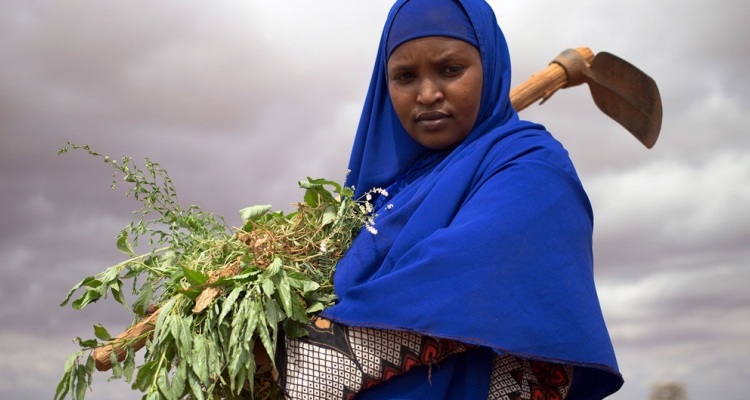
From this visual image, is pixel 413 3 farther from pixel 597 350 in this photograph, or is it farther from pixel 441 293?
pixel 597 350

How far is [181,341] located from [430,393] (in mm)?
841

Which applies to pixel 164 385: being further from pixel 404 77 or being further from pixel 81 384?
pixel 404 77

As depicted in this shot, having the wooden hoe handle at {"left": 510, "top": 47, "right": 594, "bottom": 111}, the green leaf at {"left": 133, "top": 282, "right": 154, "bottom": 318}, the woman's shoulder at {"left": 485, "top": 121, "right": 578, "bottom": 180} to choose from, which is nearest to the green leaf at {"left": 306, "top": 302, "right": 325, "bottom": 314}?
the green leaf at {"left": 133, "top": 282, "right": 154, "bottom": 318}

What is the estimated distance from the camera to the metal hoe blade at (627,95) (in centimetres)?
573

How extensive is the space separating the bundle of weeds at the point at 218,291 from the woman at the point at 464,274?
0.13 meters

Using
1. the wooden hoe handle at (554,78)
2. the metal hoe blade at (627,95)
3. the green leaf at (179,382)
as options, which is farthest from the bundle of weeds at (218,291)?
the metal hoe blade at (627,95)

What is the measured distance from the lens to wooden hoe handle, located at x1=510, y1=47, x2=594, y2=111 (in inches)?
214

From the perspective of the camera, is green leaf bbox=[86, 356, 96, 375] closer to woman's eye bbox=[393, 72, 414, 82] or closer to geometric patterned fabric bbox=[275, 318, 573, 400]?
geometric patterned fabric bbox=[275, 318, 573, 400]

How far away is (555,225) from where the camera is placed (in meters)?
2.38

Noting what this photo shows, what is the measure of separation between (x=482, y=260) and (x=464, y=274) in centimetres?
7

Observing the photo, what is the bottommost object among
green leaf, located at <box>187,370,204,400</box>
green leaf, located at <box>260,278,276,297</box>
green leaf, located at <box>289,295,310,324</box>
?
green leaf, located at <box>187,370,204,400</box>

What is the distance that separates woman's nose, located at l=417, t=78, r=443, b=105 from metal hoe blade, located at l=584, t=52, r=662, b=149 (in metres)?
3.55

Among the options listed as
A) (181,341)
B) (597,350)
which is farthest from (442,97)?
(181,341)

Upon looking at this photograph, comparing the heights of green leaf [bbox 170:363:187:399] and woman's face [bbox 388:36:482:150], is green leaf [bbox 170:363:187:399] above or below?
below
